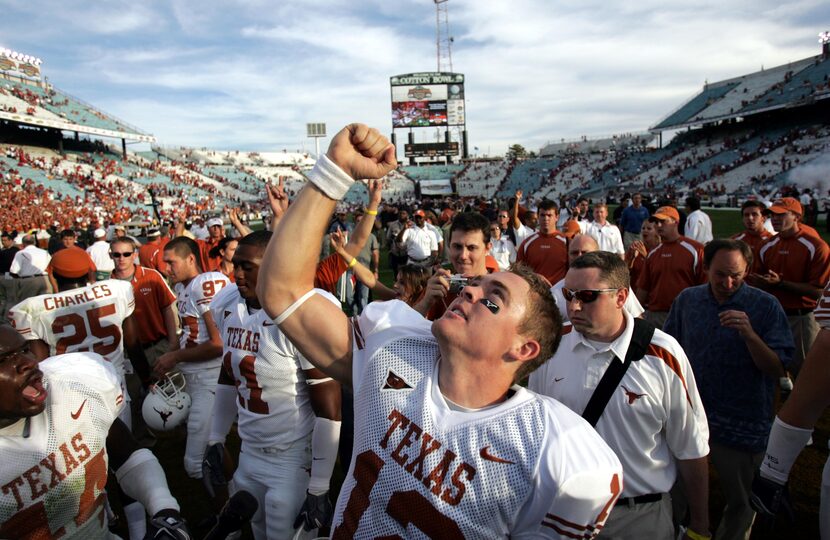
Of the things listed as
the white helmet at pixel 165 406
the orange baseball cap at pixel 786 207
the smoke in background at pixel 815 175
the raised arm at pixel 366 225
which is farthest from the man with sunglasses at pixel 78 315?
the smoke in background at pixel 815 175

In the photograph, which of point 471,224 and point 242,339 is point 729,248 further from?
point 242,339

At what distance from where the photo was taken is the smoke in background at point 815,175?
31781 mm

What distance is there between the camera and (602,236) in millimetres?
8469

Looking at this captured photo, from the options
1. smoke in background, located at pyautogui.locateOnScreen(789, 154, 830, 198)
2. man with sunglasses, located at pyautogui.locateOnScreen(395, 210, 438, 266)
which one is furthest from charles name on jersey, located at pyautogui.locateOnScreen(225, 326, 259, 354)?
smoke in background, located at pyautogui.locateOnScreen(789, 154, 830, 198)

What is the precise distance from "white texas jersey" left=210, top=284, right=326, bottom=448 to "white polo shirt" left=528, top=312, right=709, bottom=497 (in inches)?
62.6

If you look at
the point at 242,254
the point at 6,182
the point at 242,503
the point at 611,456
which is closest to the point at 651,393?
the point at 611,456

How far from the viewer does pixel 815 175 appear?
32.8 metres

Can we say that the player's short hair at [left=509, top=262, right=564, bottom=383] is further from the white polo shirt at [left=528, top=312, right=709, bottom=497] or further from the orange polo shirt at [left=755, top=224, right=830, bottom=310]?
the orange polo shirt at [left=755, top=224, right=830, bottom=310]

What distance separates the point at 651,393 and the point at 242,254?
251cm

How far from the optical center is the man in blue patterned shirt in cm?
321

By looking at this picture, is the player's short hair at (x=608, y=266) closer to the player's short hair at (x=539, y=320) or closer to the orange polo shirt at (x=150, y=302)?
the player's short hair at (x=539, y=320)

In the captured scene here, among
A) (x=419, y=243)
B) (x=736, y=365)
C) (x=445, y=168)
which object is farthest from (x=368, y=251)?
(x=445, y=168)

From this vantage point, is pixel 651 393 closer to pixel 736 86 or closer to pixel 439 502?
pixel 439 502

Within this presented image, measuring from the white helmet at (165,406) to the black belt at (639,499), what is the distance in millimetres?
3406
